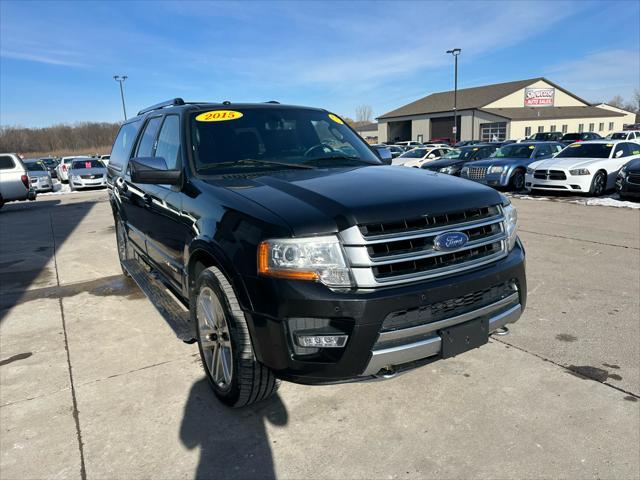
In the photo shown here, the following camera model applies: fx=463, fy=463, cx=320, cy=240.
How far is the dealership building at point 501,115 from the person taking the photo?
2231 inches

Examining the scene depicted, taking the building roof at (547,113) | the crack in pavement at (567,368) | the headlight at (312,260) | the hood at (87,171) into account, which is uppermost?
the building roof at (547,113)

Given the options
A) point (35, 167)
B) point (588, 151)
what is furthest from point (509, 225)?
point (35, 167)

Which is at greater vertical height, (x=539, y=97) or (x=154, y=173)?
(x=539, y=97)

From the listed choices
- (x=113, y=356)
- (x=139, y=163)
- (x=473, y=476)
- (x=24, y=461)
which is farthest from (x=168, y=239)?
(x=473, y=476)

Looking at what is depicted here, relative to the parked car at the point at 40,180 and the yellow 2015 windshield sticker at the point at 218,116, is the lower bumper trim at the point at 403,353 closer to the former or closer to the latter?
the yellow 2015 windshield sticker at the point at 218,116

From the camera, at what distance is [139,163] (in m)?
3.26

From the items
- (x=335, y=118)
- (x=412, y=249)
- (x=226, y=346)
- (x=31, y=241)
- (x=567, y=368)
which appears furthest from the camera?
(x=31, y=241)

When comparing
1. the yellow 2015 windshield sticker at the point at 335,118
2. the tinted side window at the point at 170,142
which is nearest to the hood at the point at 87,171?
the tinted side window at the point at 170,142

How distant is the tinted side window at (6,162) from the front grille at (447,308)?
16072 millimetres

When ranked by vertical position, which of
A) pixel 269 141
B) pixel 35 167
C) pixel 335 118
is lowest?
pixel 35 167

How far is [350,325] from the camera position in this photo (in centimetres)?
225

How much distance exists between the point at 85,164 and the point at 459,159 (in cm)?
1733

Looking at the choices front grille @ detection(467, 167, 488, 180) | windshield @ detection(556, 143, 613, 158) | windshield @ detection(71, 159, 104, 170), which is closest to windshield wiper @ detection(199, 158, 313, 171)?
front grille @ detection(467, 167, 488, 180)

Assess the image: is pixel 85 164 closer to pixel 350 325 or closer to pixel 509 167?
pixel 509 167
